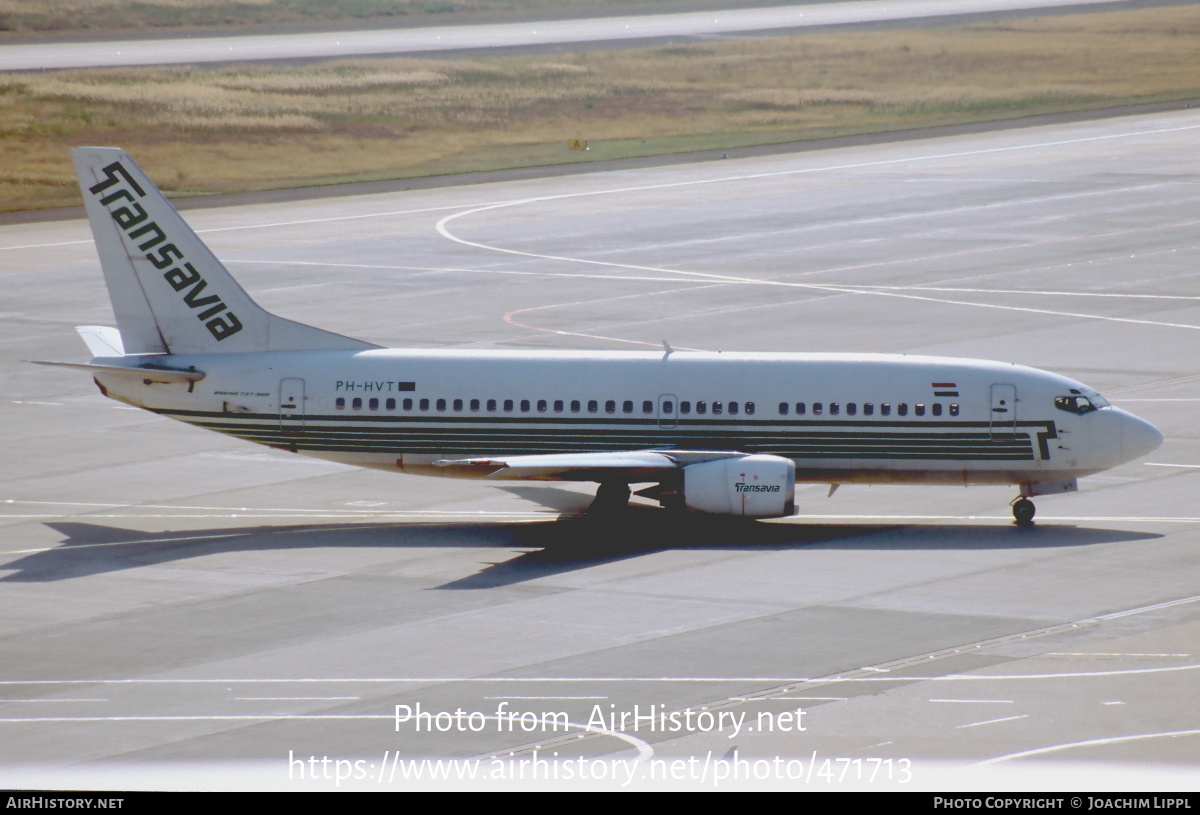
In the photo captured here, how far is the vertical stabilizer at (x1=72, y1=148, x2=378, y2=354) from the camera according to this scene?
47.3 meters

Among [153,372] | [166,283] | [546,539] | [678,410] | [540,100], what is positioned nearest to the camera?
[546,539]

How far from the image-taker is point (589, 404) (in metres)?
45.5

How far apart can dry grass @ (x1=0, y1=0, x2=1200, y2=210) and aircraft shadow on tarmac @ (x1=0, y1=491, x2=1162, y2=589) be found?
7090 centimetres

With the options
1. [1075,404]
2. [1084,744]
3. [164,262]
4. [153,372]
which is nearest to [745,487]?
[1075,404]

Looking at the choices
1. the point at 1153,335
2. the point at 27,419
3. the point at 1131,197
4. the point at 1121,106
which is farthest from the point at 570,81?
the point at 27,419

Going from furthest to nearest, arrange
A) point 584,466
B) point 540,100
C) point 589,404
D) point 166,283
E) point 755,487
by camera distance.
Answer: point 540,100 → point 166,283 → point 589,404 → point 584,466 → point 755,487

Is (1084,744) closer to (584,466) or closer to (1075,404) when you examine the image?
(584,466)

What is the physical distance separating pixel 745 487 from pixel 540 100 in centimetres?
11457

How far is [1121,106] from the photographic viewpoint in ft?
510

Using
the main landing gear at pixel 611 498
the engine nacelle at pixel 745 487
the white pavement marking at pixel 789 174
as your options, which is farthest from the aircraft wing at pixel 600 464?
the white pavement marking at pixel 789 174

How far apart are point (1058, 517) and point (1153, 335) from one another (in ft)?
88.1

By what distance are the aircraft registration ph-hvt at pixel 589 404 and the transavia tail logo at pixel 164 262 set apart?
52 mm

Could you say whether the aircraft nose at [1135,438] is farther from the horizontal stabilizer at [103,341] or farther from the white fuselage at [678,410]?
the horizontal stabilizer at [103,341]

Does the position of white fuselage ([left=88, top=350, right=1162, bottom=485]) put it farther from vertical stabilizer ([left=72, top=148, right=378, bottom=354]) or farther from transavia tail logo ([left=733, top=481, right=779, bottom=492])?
transavia tail logo ([left=733, top=481, right=779, bottom=492])
